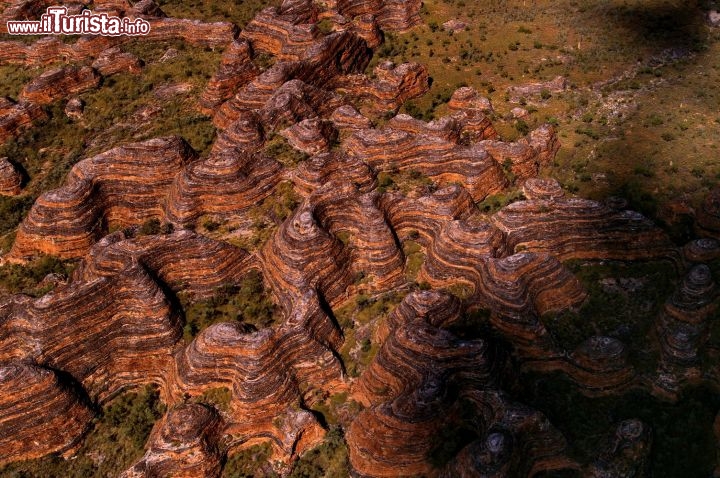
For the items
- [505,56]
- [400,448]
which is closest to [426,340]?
[400,448]

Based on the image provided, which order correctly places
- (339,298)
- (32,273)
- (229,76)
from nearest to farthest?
(339,298)
(32,273)
(229,76)

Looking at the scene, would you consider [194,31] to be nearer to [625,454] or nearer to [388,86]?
[388,86]

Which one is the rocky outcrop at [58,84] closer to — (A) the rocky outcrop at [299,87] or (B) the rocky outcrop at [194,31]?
(B) the rocky outcrop at [194,31]

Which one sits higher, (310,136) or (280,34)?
(280,34)

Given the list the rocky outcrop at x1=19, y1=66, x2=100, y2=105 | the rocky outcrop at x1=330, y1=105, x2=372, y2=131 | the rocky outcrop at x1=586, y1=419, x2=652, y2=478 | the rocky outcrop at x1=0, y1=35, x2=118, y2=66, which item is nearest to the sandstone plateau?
the rocky outcrop at x1=586, y1=419, x2=652, y2=478

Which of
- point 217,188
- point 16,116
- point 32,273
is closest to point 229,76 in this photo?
point 217,188

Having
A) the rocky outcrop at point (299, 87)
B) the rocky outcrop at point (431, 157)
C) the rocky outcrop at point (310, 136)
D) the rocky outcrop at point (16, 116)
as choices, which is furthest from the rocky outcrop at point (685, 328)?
the rocky outcrop at point (16, 116)

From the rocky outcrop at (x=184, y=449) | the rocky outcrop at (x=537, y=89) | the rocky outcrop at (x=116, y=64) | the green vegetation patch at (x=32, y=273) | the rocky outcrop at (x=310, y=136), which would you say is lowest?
the rocky outcrop at (x=184, y=449)

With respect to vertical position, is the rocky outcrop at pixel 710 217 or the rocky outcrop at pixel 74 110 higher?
the rocky outcrop at pixel 74 110
